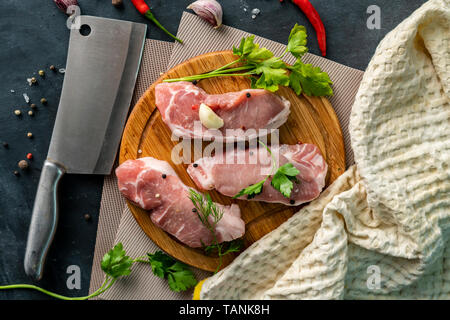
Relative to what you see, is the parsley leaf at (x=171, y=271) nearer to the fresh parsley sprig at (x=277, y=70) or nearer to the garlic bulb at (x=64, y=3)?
the fresh parsley sprig at (x=277, y=70)

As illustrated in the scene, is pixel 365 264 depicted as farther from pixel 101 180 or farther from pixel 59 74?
pixel 59 74

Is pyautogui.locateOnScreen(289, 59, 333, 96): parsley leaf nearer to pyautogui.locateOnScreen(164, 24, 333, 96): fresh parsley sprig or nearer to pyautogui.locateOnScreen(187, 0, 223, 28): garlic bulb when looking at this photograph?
pyautogui.locateOnScreen(164, 24, 333, 96): fresh parsley sprig

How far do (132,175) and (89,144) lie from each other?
340 mm

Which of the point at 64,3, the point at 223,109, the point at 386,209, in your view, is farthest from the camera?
the point at 64,3

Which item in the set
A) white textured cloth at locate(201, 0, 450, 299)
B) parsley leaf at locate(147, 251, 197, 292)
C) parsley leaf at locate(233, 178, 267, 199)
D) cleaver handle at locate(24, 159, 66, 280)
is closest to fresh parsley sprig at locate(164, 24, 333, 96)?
white textured cloth at locate(201, 0, 450, 299)

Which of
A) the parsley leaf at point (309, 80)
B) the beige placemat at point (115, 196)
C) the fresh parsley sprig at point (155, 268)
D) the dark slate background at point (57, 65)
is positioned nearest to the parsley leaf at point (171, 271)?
the fresh parsley sprig at point (155, 268)

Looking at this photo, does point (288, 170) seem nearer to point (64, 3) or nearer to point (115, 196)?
point (115, 196)

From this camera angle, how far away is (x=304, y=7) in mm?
2311

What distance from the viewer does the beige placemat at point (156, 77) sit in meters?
2.31

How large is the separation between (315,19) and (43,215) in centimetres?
206

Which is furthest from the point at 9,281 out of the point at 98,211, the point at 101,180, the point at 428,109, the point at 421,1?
the point at 421,1

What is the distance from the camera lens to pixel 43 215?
2227 mm

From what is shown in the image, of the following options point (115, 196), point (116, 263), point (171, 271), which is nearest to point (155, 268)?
point (171, 271)

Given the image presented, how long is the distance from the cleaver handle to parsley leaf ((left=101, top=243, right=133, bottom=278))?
386 millimetres
